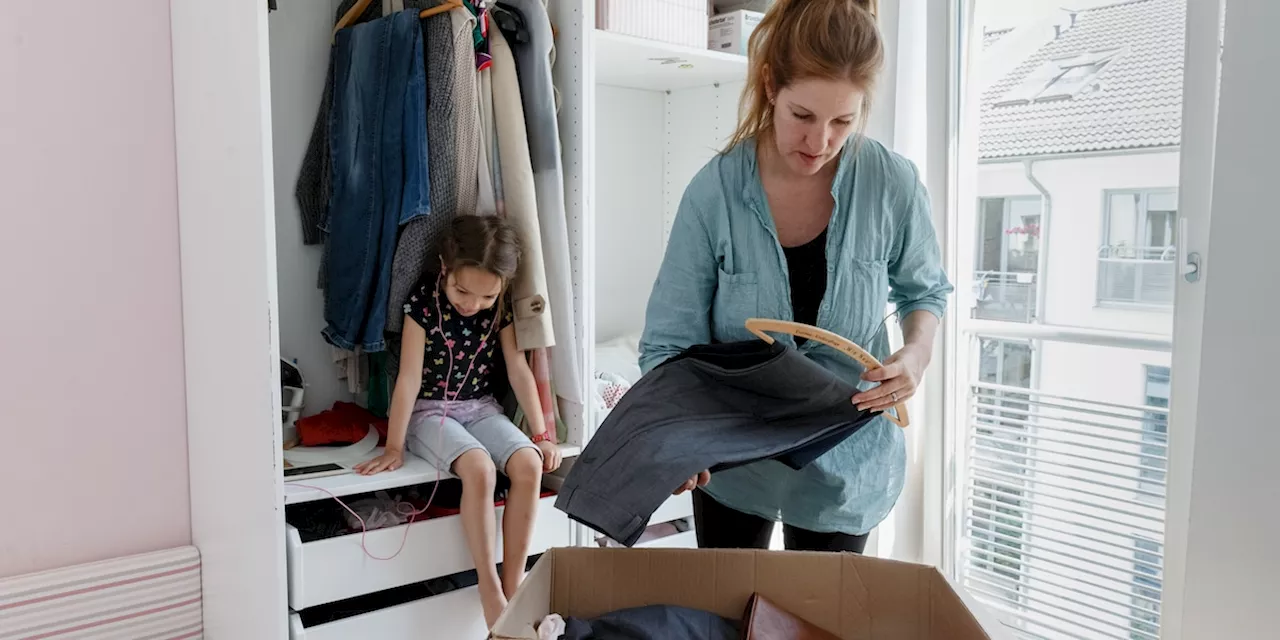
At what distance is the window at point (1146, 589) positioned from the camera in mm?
1682

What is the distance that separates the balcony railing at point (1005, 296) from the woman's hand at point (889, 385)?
90cm

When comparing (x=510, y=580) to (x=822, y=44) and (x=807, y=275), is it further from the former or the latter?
(x=822, y=44)

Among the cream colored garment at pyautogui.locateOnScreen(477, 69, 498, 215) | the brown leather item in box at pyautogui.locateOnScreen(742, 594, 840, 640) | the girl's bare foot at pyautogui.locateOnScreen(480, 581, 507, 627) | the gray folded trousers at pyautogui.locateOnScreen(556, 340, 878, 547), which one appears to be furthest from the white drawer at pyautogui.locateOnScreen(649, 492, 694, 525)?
the brown leather item in box at pyautogui.locateOnScreen(742, 594, 840, 640)

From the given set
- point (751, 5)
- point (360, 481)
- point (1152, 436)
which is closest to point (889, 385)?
point (1152, 436)

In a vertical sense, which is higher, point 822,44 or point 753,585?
point 822,44

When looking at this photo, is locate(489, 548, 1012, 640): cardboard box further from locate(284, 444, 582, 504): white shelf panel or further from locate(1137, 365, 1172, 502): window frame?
locate(1137, 365, 1172, 502): window frame

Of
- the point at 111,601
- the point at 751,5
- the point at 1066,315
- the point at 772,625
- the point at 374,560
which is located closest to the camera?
the point at 772,625

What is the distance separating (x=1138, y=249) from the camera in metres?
1.67

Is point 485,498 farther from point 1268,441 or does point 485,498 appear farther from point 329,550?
point 1268,441

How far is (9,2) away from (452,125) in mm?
723

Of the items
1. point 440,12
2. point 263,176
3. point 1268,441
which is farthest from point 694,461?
point 440,12

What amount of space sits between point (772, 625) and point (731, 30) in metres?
1.63

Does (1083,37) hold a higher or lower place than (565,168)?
higher

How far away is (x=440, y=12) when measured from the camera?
5.77ft
